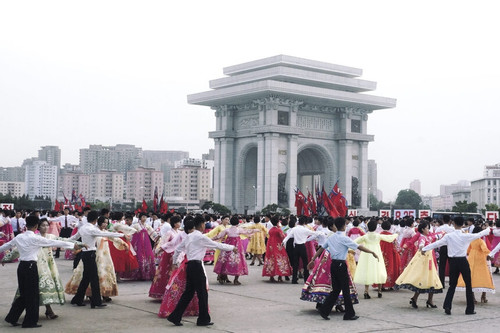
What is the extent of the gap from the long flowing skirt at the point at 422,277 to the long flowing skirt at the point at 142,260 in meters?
6.30

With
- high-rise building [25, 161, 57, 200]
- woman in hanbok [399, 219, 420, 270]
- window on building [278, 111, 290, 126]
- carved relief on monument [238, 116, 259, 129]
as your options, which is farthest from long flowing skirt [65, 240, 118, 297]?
high-rise building [25, 161, 57, 200]

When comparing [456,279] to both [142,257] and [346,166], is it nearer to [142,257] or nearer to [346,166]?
[142,257]

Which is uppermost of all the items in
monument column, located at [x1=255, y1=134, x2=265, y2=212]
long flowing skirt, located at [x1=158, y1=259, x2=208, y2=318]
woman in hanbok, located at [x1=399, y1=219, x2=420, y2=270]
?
monument column, located at [x1=255, y1=134, x2=265, y2=212]

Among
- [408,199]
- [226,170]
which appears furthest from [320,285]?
[408,199]

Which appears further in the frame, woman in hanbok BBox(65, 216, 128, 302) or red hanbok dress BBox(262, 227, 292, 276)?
red hanbok dress BBox(262, 227, 292, 276)

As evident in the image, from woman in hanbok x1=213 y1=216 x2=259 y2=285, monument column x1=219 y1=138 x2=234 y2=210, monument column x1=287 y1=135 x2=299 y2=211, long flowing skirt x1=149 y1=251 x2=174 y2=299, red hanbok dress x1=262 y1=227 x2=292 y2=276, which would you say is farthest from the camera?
monument column x1=219 y1=138 x2=234 y2=210

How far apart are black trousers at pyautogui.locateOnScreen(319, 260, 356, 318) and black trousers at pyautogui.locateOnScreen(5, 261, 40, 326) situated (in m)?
4.35

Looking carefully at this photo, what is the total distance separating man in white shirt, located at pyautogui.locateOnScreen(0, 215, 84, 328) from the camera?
984 centimetres

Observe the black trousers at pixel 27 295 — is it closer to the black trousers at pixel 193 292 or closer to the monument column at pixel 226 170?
the black trousers at pixel 193 292

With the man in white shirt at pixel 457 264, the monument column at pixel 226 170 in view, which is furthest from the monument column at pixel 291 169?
the man in white shirt at pixel 457 264

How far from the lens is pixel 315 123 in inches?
2502

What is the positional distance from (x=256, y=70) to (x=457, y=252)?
52699mm

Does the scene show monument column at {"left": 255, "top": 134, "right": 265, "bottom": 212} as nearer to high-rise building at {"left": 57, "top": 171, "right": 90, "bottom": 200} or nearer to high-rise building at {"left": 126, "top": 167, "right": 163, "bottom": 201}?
high-rise building at {"left": 126, "top": 167, "right": 163, "bottom": 201}

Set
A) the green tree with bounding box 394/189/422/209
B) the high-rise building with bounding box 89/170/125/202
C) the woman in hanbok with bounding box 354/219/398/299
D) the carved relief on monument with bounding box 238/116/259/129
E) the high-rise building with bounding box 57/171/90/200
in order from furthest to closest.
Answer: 1. the high-rise building with bounding box 89/170/125/202
2. the high-rise building with bounding box 57/171/90/200
3. the green tree with bounding box 394/189/422/209
4. the carved relief on monument with bounding box 238/116/259/129
5. the woman in hanbok with bounding box 354/219/398/299
